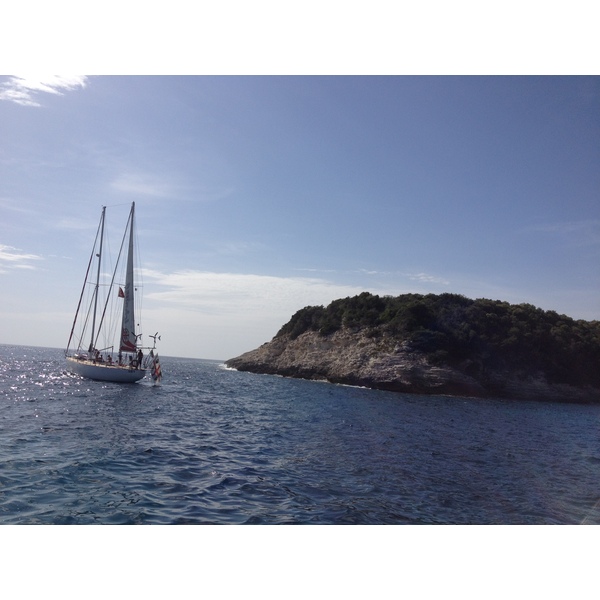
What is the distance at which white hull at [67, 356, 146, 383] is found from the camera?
41.8m

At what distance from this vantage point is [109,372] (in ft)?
138

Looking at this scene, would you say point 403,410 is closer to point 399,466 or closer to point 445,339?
point 399,466

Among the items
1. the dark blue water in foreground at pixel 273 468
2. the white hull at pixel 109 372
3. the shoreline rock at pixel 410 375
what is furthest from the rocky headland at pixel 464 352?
the white hull at pixel 109 372

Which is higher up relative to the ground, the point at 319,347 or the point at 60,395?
the point at 319,347

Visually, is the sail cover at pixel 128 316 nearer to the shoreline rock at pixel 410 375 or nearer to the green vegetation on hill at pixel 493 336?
the shoreline rock at pixel 410 375

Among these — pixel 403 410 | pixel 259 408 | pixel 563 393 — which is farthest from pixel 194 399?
pixel 563 393

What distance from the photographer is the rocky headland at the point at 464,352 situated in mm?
59094

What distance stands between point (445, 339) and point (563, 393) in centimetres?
1783

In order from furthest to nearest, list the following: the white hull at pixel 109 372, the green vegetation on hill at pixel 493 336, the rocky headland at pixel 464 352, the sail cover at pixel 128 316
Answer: the green vegetation on hill at pixel 493 336, the rocky headland at pixel 464 352, the sail cover at pixel 128 316, the white hull at pixel 109 372

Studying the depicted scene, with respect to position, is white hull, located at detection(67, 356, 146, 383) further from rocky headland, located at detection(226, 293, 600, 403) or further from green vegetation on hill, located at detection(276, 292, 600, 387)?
green vegetation on hill, located at detection(276, 292, 600, 387)

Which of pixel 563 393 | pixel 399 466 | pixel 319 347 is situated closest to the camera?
pixel 399 466

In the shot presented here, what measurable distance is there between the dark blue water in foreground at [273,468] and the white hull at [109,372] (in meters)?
12.4

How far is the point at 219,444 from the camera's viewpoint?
18219 mm

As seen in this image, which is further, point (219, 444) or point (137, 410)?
point (137, 410)
